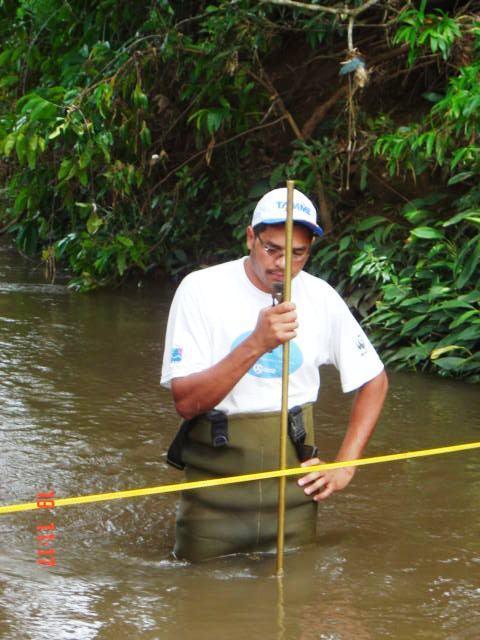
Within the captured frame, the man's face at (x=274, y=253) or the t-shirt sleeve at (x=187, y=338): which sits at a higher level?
the man's face at (x=274, y=253)

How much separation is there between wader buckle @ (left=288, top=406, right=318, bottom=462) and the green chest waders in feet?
0.08

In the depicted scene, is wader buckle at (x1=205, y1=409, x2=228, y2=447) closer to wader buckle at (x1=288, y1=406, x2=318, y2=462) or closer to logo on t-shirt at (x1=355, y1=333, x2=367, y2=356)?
wader buckle at (x1=288, y1=406, x2=318, y2=462)

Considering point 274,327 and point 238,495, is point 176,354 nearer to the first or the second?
point 274,327

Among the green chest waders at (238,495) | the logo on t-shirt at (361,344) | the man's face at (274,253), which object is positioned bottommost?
the green chest waders at (238,495)

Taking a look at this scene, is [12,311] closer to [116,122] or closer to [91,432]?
[116,122]

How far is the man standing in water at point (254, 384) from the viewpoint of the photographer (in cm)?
365

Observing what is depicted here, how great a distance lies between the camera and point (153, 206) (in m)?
10.7

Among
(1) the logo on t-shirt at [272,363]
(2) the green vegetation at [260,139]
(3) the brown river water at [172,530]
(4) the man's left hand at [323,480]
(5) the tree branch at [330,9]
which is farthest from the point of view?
(5) the tree branch at [330,9]

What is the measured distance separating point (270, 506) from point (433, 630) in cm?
69

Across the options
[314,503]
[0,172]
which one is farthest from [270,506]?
[0,172]

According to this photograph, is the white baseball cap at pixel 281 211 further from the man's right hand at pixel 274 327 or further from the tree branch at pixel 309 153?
the tree branch at pixel 309 153

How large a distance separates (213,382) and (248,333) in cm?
27
